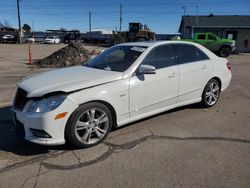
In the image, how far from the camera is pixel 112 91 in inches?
165

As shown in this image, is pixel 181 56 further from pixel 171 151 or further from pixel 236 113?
pixel 171 151

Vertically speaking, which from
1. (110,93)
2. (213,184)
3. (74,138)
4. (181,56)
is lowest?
(213,184)

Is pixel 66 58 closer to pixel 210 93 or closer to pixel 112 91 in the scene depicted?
pixel 210 93

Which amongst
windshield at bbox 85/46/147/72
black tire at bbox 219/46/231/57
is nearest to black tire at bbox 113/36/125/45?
black tire at bbox 219/46/231/57

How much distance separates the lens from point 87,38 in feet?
185

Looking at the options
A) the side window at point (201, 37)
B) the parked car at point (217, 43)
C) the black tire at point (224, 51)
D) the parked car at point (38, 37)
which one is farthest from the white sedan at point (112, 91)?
the parked car at point (38, 37)

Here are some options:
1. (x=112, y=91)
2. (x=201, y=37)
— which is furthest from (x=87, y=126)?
(x=201, y=37)

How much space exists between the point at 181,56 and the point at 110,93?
2005 mm

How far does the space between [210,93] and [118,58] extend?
227cm

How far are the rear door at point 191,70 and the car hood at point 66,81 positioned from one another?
1506mm

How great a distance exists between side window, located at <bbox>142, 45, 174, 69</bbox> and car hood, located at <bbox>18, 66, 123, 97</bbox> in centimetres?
75

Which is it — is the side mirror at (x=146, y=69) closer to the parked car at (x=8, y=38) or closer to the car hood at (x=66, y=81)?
the car hood at (x=66, y=81)

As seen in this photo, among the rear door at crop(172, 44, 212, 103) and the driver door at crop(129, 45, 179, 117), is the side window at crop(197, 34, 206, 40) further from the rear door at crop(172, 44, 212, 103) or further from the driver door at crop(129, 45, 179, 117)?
the driver door at crop(129, 45, 179, 117)

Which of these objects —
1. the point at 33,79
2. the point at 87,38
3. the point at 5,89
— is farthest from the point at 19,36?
the point at 33,79
